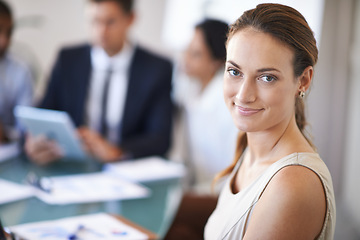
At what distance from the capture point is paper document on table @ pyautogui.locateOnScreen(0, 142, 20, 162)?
2097 mm

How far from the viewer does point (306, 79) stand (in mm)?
808

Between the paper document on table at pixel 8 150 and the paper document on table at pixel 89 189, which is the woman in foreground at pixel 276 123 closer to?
the paper document on table at pixel 89 189

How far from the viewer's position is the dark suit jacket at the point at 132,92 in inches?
101

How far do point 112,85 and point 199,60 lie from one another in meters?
0.58

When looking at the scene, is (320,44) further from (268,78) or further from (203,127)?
(268,78)

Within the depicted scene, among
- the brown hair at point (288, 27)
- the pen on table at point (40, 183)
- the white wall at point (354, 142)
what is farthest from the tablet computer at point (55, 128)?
the white wall at point (354, 142)

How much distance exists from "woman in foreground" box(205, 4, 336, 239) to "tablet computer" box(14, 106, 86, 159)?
1195mm

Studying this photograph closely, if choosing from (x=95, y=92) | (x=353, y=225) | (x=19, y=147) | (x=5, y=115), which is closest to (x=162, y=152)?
(x=95, y=92)

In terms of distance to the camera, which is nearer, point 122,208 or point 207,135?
point 122,208

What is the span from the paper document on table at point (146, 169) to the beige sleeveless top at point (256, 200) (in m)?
0.96

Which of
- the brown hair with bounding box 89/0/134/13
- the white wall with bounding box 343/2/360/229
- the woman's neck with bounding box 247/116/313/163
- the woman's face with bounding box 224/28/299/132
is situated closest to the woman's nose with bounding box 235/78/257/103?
the woman's face with bounding box 224/28/299/132

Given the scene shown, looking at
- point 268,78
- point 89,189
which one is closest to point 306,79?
point 268,78

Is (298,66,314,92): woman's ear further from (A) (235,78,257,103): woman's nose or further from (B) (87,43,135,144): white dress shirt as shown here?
(B) (87,43,135,144): white dress shirt

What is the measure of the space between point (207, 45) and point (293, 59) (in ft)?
5.35
